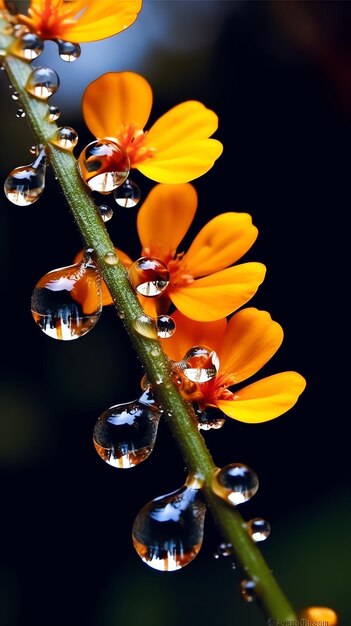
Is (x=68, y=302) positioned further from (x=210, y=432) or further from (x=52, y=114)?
(x=210, y=432)

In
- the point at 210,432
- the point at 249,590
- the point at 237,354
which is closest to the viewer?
the point at 249,590

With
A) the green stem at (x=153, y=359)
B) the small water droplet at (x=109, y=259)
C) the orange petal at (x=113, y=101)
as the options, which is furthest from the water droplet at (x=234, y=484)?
the orange petal at (x=113, y=101)

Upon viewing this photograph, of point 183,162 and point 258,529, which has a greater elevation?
point 183,162

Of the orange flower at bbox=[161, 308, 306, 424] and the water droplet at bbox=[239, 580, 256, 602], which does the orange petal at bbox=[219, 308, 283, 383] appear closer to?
the orange flower at bbox=[161, 308, 306, 424]

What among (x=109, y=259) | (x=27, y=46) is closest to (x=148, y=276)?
(x=109, y=259)

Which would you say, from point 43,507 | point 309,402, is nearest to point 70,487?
point 43,507

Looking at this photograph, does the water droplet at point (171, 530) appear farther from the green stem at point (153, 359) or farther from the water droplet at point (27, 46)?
the water droplet at point (27, 46)

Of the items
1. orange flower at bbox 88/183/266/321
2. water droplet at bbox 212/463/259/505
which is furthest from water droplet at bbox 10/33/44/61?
water droplet at bbox 212/463/259/505
